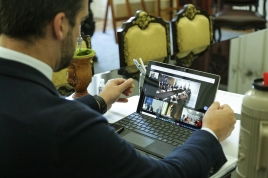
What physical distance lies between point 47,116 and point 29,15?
213 millimetres

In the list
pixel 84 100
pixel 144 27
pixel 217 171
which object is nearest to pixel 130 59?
pixel 144 27

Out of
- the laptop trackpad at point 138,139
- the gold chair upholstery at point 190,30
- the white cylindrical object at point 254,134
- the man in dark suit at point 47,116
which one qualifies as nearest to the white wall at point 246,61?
the gold chair upholstery at point 190,30

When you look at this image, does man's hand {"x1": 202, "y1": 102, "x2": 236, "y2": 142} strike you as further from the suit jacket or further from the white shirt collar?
the white shirt collar

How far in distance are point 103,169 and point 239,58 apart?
5.37ft

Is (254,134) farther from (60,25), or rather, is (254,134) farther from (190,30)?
(190,30)

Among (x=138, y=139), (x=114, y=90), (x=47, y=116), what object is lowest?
(x=138, y=139)

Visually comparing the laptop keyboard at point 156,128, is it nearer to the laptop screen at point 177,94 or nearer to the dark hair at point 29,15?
the laptop screen at point 177,94

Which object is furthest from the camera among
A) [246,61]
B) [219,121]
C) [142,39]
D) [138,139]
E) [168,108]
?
[142,39]

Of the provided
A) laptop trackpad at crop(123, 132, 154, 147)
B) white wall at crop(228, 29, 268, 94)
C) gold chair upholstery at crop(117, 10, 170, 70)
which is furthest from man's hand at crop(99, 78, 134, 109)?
gold chair upholstery at crop(117, 10, 170, 70)

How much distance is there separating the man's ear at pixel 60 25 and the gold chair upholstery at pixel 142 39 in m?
1.40

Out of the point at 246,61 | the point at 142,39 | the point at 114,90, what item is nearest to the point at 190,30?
the point at 142,39

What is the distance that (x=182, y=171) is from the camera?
2.77ft

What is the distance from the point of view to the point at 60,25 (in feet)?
2.56

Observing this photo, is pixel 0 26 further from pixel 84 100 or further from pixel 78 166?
pixel 84 100
